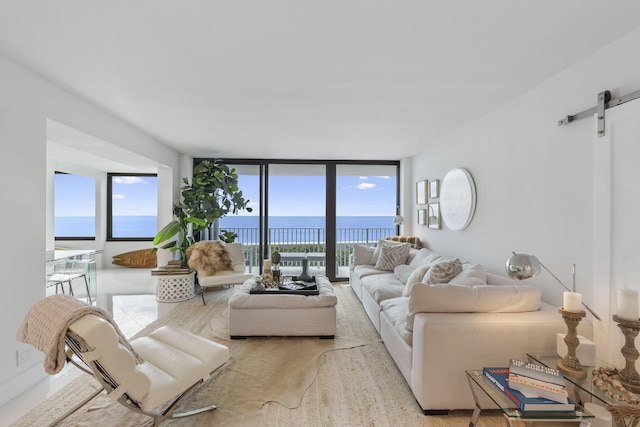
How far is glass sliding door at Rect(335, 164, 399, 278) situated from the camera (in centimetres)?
661

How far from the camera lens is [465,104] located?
10.6ft

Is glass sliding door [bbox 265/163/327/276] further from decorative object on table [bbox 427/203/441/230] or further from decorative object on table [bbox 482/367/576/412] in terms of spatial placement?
decorative object on table [bbox 482/367/576/412]

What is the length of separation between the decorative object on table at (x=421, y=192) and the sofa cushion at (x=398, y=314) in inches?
98.2

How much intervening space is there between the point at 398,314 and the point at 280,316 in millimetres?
1260

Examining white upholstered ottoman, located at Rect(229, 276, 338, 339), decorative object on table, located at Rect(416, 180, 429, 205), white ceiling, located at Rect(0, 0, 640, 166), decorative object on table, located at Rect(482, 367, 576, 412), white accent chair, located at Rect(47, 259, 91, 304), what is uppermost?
white ceiling, located at Rect(0, 0, 640, 166)

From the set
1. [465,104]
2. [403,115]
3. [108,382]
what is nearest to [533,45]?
[465,104]

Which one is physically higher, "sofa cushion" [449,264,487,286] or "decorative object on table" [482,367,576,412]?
"sofa cushion" [449,264,487,286]

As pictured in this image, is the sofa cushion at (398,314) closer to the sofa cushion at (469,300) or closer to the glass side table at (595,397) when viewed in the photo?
the sofa cushion at (469,300)

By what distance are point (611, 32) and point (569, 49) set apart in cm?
22

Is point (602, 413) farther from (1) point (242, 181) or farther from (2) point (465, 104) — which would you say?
(1) point (242, 181)

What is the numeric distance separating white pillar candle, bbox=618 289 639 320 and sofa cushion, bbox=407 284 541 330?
26.2 inches

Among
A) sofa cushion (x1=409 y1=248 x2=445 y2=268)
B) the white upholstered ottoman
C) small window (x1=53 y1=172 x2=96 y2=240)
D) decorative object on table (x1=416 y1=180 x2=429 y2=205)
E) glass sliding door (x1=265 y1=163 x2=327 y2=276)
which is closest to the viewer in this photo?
the white upholstered ottoman

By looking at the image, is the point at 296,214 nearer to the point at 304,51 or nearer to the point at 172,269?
the point at 172,269

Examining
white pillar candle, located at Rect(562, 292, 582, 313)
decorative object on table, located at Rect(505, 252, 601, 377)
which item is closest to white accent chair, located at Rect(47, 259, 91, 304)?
decorative object on table, located at Rect(505, 252, 601, 377)
